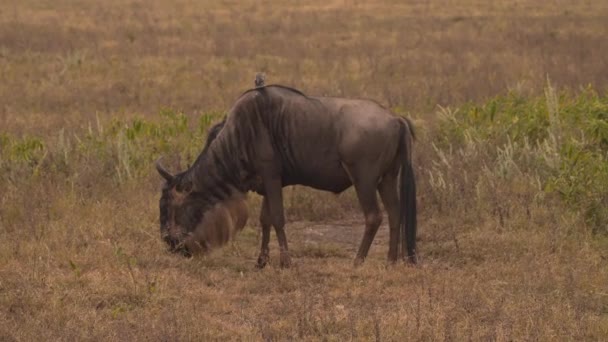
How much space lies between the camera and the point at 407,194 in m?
7.14

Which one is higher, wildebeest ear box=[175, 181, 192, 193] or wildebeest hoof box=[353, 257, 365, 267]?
wildebeest ear box=[175, 181, 192, 193]

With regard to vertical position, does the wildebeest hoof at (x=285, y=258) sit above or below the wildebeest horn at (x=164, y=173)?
below

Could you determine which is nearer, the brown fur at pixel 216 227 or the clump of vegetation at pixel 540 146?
the brown fur at pixel 216 227

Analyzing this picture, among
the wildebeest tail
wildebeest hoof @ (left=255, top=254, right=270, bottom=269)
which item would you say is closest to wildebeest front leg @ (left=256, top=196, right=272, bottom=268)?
wildebeest hoof @ (left=255, top=254, right=270, bottom=269)

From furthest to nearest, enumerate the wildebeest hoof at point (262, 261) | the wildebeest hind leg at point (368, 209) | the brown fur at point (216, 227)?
the wildebeest hoof at point (262, 261) < the brown fur at point (216, 227) < the wildebeest hind leg at point (368, 209)

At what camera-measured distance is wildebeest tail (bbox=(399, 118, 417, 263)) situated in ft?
23.4

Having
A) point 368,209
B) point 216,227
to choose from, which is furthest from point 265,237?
point 368,209

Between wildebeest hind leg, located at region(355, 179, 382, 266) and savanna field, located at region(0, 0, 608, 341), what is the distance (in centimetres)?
16

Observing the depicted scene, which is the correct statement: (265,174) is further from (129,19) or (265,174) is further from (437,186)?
(129,19)

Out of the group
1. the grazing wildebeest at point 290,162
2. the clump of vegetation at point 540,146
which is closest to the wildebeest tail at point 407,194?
the grazing wildebeest at point 290,162

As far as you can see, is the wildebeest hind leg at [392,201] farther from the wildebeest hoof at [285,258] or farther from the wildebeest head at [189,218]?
the wildebeest head at [189,218]

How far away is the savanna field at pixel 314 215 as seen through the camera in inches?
227

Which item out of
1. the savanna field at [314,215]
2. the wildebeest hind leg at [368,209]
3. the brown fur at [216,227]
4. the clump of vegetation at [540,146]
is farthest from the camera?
the clump of vegetation at [540,146]

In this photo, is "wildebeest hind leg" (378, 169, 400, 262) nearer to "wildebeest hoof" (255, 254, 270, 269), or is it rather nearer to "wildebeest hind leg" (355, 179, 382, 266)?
"wildebeest hind leg" (355, 179, 382, 266)
